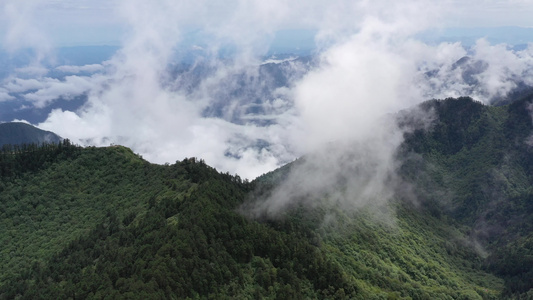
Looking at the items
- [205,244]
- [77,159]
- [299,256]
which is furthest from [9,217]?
[299,256]

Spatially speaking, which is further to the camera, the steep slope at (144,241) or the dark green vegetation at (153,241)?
the dark green vegetation at (153,241)

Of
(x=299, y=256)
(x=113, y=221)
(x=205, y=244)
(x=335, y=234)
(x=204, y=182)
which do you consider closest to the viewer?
(x=205, y=244)

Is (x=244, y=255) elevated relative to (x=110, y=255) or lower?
lower

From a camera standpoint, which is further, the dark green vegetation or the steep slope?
the dark green vegetation

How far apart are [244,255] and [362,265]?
239ft

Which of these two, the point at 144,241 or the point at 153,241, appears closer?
the point at 153,241

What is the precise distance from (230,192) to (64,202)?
6917 cm

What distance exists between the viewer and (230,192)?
6137 inches

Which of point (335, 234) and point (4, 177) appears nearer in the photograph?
point (4, 177)

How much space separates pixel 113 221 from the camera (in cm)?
13775

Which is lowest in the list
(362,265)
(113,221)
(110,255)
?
(362,265)

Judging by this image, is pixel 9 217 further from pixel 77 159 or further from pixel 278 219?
pixel 278 219

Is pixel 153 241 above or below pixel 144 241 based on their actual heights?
below

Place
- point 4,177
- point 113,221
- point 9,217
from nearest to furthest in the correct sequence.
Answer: point 113,221
point 9,217
point 4,177
